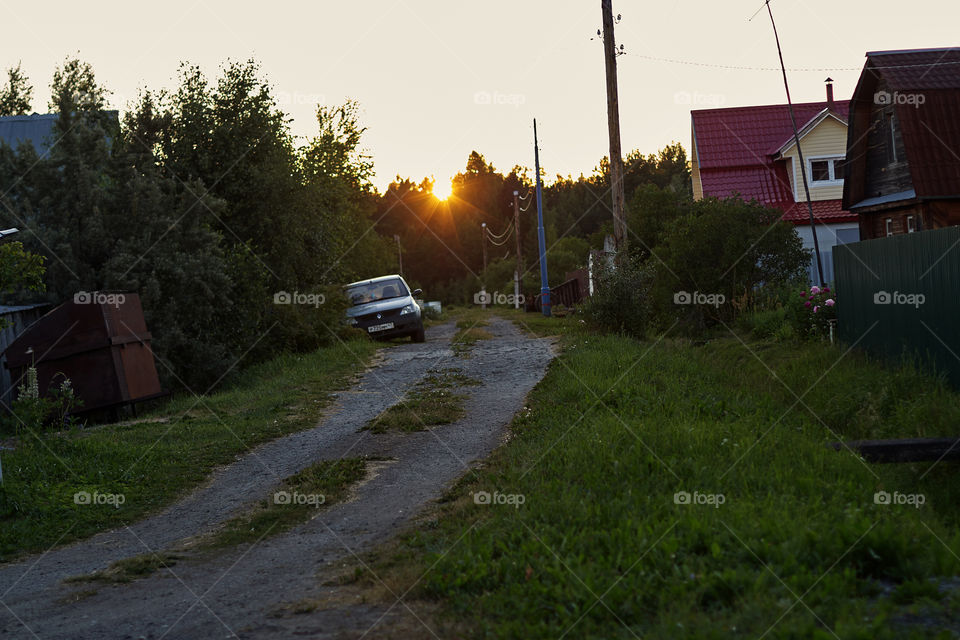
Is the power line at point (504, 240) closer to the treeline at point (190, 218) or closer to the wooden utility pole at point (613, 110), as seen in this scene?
the treeline at point (190, 218)

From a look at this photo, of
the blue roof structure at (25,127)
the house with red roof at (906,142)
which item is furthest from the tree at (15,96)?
the house with red roof at (906,142)

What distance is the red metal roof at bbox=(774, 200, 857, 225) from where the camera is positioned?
32094 millimetres

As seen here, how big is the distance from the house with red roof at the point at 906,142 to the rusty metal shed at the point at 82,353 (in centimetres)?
1769

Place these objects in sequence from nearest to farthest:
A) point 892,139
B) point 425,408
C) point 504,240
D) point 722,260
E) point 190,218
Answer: point 425,408 < point 190,218 < point 722,260 < point 892,139 < point 504,240

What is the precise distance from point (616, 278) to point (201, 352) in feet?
26.9

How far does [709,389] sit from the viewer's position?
11258 mm

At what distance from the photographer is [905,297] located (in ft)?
39.8

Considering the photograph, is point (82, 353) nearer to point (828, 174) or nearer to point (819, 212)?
point (819, 212)


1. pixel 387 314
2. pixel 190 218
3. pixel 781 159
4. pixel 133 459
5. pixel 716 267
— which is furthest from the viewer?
pixel 781 159

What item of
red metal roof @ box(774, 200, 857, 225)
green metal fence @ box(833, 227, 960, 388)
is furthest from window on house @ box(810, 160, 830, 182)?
green metal fence @ box(833, 227, 960, 388)

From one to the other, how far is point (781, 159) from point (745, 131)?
2.38m

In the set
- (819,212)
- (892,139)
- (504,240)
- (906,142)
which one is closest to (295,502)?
(906,142)

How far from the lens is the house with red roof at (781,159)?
32375 millimetres

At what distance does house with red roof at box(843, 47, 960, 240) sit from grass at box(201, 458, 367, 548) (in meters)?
17.8
